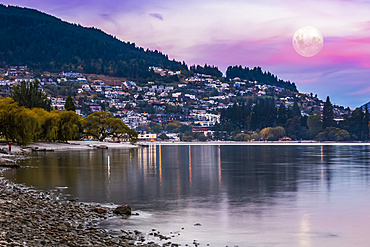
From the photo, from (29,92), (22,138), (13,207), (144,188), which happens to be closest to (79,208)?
(13,207)

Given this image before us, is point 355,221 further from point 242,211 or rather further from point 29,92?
point 29,92

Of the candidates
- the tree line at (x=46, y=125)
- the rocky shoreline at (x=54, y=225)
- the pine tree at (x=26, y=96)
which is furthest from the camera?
the pine tree at (x=26, y=96)

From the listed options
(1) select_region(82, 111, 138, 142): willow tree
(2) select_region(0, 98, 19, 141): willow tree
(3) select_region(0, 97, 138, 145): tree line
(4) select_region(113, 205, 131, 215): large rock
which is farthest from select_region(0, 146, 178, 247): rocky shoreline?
(1) select_region(82, 111, 138, 142): willow tree

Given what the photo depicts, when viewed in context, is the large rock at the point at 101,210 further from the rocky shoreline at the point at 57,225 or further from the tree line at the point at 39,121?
the tree line at the point at 39,121

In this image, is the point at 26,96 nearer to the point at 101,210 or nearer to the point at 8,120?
the point at 8,120

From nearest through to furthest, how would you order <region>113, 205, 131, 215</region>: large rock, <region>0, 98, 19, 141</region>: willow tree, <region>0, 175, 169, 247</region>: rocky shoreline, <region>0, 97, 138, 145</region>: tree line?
<region>0, 175, 169, 247</region>: rocky shoreline < <region>113, 205, 131, 215</region>: large rock < <region>0, 98, 19, 141</region>: willow tree < <region>0, 97, 138, 145</region>: tree line

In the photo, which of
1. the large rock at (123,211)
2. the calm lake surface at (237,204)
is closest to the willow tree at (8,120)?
the calm lake surface at (237,204)

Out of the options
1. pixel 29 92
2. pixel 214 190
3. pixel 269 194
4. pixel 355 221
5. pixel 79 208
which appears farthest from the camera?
pixel 29 92

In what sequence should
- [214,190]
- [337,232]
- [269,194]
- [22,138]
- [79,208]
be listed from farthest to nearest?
[22,138] < [214,190] < [269,194] < [79,208] < [337,232]

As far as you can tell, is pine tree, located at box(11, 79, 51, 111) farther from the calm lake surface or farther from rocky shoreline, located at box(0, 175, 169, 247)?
rocky shoreline, located at box(0, 175, 169, 247)

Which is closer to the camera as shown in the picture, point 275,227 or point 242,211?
point 275,227

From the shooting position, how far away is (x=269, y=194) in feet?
99.7

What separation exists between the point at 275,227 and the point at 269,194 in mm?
10494

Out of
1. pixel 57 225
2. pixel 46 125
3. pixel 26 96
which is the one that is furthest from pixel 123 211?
pixel 26 96
